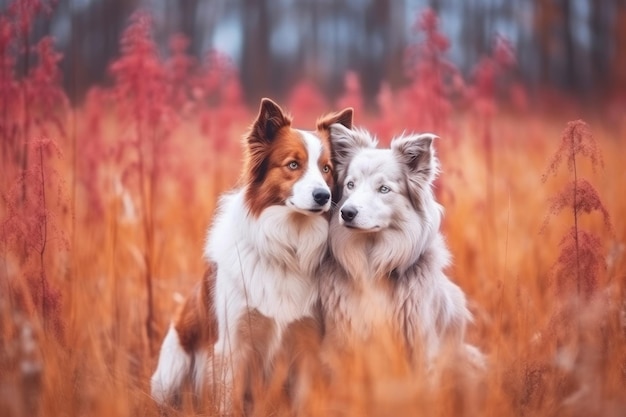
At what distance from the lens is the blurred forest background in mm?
7227

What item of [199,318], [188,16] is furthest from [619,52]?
[188,16]

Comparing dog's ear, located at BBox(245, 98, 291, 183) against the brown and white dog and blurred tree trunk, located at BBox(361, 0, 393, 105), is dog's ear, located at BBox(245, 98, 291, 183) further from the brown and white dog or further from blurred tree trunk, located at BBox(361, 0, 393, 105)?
blurred tree trunk, located at BBox(361, 0, 393, 105)

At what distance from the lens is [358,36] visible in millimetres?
12461

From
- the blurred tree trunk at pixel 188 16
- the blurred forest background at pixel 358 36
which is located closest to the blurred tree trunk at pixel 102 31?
the blurred forest background at pixel 358 36

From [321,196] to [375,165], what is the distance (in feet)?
1.42

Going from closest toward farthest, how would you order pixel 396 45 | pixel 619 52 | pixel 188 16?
1. pixel 619 52
2. pixel 188 16
3. pixel 396 45

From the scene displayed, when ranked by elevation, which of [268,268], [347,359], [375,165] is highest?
[375,165]

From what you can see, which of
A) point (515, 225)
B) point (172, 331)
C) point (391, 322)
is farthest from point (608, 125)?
point (172, 331)

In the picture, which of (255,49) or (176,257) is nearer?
(176,257)

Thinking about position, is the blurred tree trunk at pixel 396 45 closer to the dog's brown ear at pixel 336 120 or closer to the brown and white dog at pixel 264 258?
the dog's brown ear at pixel 336 120

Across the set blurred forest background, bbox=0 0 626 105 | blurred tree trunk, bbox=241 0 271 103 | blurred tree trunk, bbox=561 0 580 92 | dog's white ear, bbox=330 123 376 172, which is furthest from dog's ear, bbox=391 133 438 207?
blurred tree trunk, bbox=241 0 271 103

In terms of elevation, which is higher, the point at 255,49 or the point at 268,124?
the point at 255,49

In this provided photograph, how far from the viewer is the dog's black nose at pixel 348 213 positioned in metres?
2.93

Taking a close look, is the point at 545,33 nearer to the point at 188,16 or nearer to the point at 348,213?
the point at 188,16
